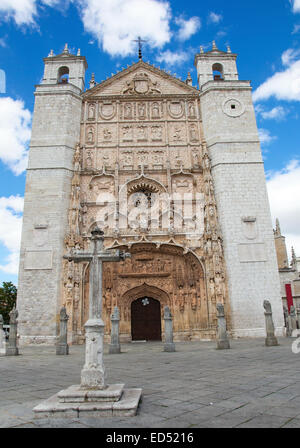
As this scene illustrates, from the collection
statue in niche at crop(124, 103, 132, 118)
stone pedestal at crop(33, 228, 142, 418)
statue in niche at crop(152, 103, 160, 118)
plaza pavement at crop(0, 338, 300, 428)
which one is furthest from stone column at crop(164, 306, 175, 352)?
statue in niche at crop(124, 103, 132, 118)

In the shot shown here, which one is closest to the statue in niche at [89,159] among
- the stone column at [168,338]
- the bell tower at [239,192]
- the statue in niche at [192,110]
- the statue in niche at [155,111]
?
the statue in niche at [155,111]

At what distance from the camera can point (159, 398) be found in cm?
402

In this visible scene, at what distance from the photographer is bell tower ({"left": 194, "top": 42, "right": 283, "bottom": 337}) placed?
49.2 ft

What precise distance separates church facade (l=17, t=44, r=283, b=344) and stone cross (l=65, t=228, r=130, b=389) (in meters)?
10.6

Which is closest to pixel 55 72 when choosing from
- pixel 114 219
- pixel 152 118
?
pixel 152 118

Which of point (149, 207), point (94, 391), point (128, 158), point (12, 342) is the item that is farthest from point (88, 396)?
point (128, 158)

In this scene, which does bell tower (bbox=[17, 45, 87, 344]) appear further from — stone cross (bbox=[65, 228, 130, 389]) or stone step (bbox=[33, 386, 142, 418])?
stone step (bbox=[33, 386, 142, 418])

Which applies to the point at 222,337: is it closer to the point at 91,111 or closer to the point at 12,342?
the point at 12,342

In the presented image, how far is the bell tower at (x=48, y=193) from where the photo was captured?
14680 mm

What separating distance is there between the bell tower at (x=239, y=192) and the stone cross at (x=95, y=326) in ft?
38.8

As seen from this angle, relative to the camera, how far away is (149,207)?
683 inches

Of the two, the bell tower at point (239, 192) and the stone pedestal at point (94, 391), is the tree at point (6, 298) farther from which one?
the stone pedestal at point (94, 391)

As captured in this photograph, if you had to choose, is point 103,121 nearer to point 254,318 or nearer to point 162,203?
point 162,203

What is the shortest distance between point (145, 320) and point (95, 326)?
13.2m
